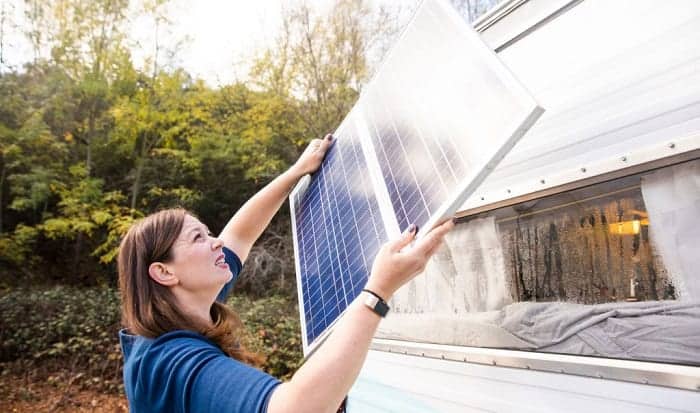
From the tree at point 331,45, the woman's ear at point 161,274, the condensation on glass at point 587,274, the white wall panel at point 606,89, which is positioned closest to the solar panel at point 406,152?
the woman's ear at point 161,274

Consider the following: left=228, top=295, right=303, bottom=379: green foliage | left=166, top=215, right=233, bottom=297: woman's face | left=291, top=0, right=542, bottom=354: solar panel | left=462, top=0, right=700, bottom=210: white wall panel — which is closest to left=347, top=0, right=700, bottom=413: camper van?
left=462, top=0, right=700, bottom=210: white wall panel

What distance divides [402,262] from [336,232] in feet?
2.41

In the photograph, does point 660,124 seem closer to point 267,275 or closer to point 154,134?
point 267,275

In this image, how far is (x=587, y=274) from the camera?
1.84m

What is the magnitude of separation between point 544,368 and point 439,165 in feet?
3.31

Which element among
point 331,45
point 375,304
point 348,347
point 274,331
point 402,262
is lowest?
point 274,331

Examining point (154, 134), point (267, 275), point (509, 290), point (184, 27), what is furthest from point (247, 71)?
point (509, 290)

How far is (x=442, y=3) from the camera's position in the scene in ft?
5.17

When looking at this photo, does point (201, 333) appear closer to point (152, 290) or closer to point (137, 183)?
point (152, 290)

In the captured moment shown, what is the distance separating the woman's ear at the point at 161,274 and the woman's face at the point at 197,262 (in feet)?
0.05

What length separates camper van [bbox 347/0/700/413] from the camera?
4.92 feet

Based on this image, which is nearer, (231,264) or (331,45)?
(231,264)

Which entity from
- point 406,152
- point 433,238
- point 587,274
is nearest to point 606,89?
point 587,274

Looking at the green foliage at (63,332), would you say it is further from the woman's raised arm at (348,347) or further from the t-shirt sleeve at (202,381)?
the woman's raised arm at (348,347)
